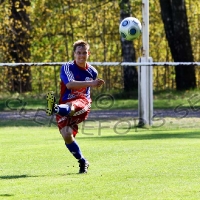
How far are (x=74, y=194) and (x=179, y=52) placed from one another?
18419 mm

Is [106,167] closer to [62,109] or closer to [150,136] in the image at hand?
[62,109]

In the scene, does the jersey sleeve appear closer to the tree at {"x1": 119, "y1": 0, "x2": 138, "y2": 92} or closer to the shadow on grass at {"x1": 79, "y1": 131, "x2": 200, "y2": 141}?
the shadow on grass at {"x1": 79, "y1": 131, "x2": 200, "y2": 141}

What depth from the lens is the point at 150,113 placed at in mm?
16953

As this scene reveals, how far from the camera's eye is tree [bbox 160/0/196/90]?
25.6 metres

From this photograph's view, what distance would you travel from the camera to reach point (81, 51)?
31.3ft

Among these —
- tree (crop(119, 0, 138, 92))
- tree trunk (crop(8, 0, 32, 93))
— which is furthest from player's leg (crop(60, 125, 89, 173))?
tree trunk (crop(8, 0, 32, 93))

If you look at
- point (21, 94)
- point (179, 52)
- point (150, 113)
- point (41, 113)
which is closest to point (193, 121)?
point (150, 113)

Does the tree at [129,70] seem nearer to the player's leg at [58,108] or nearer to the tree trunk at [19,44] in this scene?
the tree trunk at [19,44]

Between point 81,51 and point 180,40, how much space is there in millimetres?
16481

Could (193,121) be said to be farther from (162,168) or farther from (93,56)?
(93,56)

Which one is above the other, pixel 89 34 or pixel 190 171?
pixel 89 34

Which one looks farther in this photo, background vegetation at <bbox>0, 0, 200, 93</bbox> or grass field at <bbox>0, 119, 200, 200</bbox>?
background vegetation at <bbox>0, 0, 200, 93</bbox>

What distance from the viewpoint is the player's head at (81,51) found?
9.52 m

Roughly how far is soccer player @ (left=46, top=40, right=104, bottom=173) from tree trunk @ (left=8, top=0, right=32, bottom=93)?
17.6 meters
